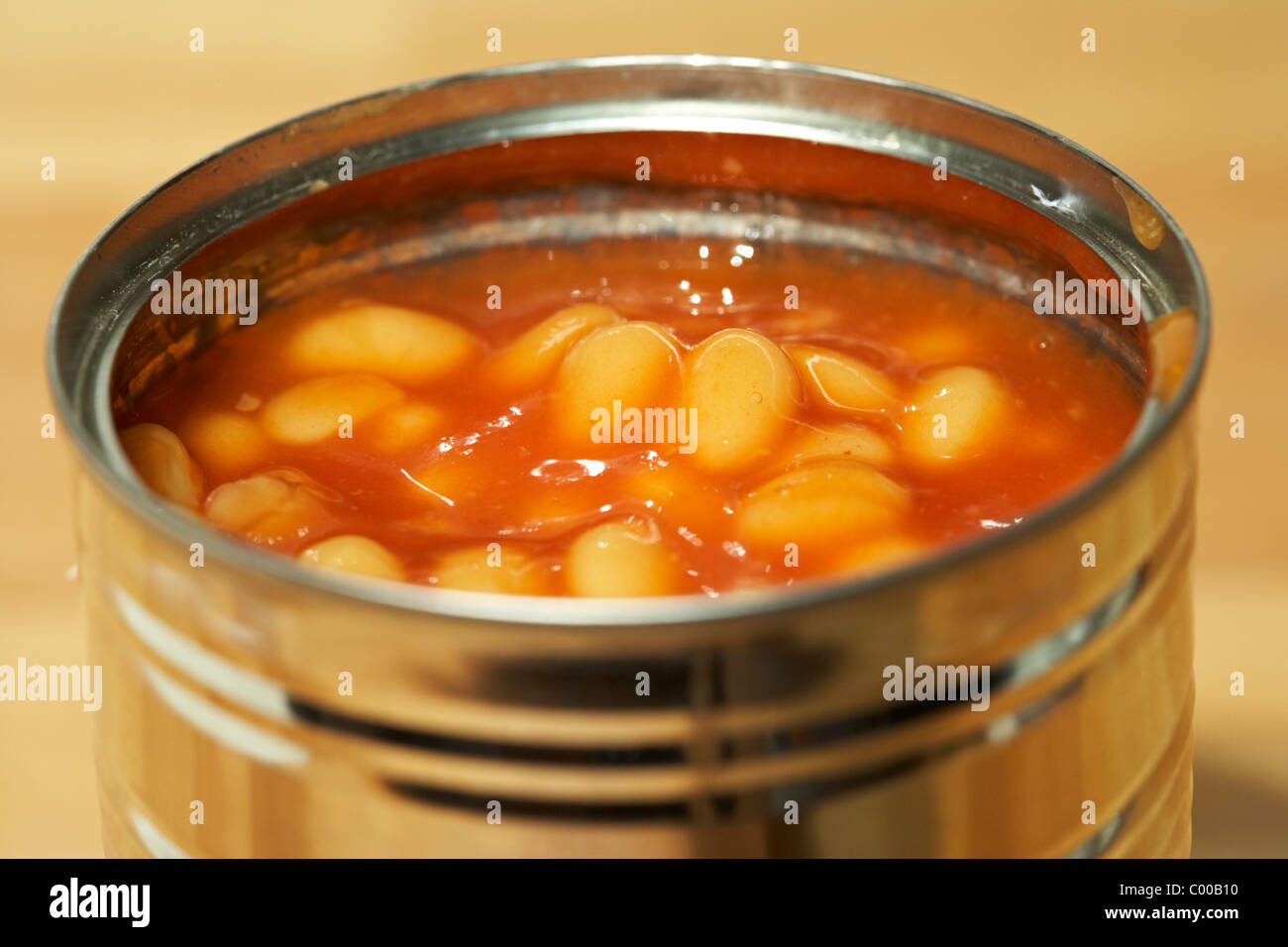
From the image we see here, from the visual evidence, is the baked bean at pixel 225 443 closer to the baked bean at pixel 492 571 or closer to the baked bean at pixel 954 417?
the baked bean at pixel 492 571

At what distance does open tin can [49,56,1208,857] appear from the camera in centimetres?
64

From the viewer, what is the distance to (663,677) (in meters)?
0.65

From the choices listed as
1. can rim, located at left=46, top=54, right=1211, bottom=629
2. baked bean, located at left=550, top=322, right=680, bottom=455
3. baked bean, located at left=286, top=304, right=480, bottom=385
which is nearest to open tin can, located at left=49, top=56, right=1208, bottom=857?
can rim, located at left=46, top=54, right=1211, bottom=629

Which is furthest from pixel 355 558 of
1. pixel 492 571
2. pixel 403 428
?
pixel 403 428

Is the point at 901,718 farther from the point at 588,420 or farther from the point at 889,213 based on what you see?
the point at 889,213

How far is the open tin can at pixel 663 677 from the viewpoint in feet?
2.11

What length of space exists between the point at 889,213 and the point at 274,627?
619mm

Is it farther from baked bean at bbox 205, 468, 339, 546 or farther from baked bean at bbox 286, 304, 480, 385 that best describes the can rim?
baked bean at bbox 286, 304, 480, 385

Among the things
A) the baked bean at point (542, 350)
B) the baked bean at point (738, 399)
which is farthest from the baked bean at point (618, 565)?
the baked bean at point (542, 350)

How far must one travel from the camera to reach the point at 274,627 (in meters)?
0.67

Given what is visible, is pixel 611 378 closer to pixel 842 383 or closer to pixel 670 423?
pixel 670 423

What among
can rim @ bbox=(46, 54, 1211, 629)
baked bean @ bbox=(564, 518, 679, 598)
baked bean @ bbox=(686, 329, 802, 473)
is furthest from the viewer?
baked bean @ bbox=(686, 329, 802, 473)

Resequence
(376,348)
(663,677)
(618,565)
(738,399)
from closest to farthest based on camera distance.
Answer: (663,677)
(618,565)
(738,399)
(376,348)
